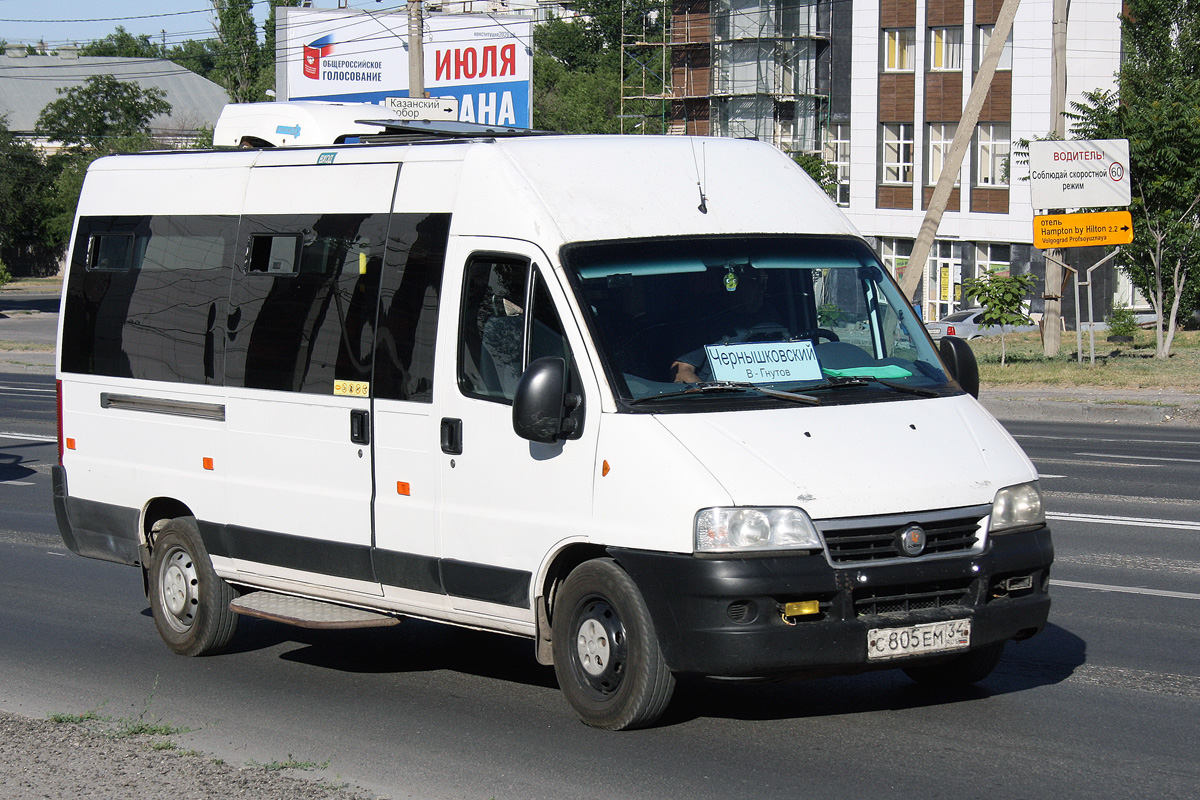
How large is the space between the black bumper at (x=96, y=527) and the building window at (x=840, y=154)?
1952 inches

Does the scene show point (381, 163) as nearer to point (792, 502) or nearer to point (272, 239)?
point (272, 239)

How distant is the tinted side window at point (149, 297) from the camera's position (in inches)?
312

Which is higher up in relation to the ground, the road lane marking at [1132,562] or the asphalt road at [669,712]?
the road lane marking at [1132,562]

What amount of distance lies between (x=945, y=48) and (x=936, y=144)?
3.37 meters

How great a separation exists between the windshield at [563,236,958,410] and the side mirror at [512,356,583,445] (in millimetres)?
235

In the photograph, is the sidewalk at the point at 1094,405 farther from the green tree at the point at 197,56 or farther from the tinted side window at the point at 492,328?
the green tree at the point at 197,56

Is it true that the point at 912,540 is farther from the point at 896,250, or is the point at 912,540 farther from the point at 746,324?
the point at 896,250

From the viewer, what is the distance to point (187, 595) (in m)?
8.09

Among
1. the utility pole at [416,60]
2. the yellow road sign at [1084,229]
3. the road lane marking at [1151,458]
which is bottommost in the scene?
the road lane marking at [1151,458]

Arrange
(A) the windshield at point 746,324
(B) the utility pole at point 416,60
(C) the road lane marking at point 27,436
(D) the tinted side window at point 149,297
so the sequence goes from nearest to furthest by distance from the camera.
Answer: (A) the windshield at point 746,324 < (D) the tinted side window at point 149,297 < (C) the road lane marking at point 27,436 < (B) the utility pole at point 416,60

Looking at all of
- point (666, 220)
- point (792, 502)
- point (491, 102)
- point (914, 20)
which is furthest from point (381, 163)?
point (914, 20)

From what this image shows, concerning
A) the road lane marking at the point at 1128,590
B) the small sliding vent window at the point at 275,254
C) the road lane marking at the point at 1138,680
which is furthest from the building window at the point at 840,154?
the road lane marking at the point at 1138,680

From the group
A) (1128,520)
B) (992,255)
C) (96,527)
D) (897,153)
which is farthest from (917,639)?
(897,153)

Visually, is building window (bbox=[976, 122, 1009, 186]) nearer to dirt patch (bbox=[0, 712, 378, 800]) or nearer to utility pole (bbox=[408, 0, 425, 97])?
utility pole (bbox=[408, 0, 425, 97])
